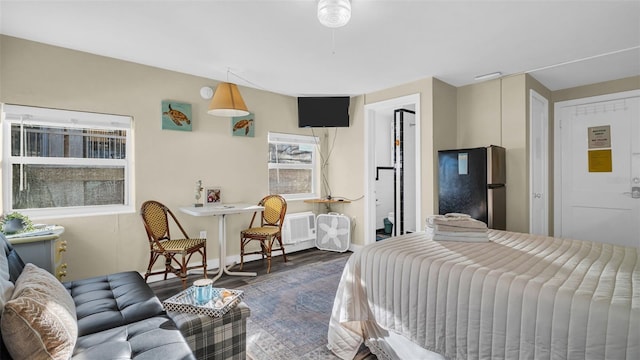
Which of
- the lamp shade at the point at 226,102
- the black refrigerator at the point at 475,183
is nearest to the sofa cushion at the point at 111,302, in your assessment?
the lamp shade at the point at 226,102

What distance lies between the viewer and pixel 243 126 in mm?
4215

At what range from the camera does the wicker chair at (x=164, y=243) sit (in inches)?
125

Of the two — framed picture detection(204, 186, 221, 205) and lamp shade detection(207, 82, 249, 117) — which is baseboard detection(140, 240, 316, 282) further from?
lamp shade detection(207, 82, 249, 117)

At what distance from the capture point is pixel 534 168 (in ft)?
12.8

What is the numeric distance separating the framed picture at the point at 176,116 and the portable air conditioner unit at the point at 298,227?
192 centimetres

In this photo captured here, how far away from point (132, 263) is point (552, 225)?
18.4ft

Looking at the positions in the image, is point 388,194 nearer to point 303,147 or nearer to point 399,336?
point 303,147

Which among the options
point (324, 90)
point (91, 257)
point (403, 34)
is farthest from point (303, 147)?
point (91, 257)

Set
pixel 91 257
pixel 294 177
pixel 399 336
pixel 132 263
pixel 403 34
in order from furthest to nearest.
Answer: pixel 294 177 → pixel 132 263 → pixel 91 257 → pixel 403 34 → pixel 399 336

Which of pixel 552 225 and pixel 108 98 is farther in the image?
pixel 552 225

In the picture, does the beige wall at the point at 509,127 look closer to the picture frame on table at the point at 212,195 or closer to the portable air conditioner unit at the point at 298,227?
the portable air conditioner unit at the point at 298,227

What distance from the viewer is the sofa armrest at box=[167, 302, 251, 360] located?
5.25ft

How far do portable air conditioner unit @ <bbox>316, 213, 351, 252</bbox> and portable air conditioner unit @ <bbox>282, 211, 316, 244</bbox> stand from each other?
0.11m

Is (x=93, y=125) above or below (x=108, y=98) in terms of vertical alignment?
below
